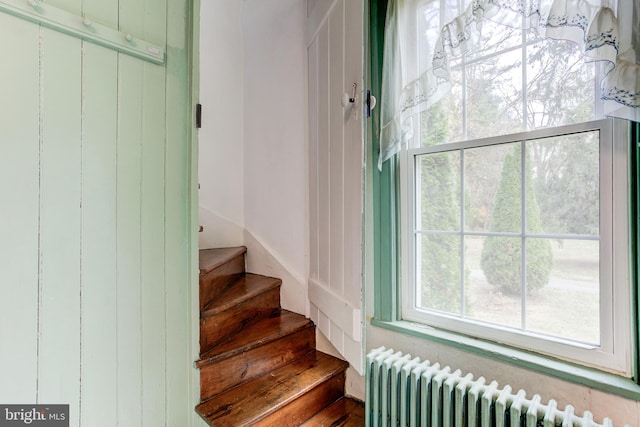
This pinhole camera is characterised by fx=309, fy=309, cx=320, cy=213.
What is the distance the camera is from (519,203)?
1247 millimetres

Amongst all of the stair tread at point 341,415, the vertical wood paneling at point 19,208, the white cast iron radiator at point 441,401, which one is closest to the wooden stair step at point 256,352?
the stair tread at point 341,415

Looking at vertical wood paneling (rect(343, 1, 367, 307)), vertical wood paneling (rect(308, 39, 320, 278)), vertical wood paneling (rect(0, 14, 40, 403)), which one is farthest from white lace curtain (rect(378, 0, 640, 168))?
vertical wood paneling (rect(0, 14, 40, 403))

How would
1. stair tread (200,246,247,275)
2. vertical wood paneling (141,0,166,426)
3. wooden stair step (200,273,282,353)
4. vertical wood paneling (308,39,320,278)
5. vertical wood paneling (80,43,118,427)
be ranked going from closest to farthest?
vertical wood paneling (80,43,118,427) < vertical wood paneling (141,0,166,426) < wooden stair step (200,273,282,353) < stair tread (200,246,247,275) < vertical wood paneling (308,39,320,278)

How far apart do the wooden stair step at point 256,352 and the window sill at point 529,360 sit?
46cm

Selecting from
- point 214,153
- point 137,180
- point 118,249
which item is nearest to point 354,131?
point 137,180

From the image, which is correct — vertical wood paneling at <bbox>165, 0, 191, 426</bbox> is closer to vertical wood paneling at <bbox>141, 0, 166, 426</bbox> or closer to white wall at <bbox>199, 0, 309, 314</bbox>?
vertical wood paneling at <bbox>141, 0, 166, 426</bbox>

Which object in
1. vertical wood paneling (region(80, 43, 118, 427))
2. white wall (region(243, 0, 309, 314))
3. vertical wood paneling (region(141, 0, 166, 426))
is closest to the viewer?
vertical wood paneling (region(80, 43, 118, 427))

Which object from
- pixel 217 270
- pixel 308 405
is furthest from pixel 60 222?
pixel 308 405

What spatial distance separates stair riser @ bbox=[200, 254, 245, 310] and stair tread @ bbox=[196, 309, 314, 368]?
8.4 inches

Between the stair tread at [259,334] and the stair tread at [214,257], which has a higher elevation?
the stair tread at [214,257]

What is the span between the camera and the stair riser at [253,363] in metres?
1.25

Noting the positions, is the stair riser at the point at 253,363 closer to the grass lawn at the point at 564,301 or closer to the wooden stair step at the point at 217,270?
the wooden stair step at the point at 217,270

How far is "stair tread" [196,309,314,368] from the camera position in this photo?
128 cm

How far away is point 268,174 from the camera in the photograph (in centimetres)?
206
